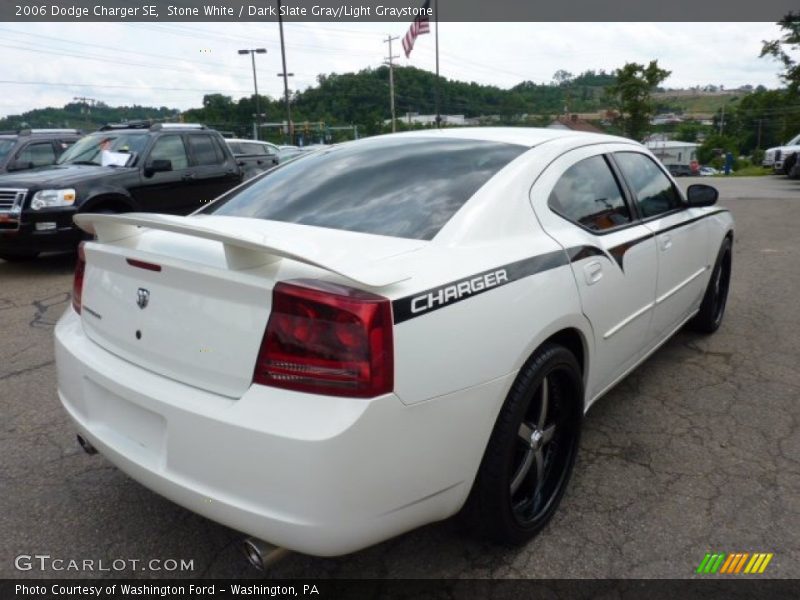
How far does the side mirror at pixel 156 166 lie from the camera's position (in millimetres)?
7684

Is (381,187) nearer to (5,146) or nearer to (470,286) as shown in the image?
(470,286)

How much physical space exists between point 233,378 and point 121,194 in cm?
642

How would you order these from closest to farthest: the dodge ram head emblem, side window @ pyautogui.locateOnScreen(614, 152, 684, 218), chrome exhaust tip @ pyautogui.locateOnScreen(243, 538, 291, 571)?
1. chrome exhaust tip @ pyautogui.locateOnScreen(243, 538, 291, 571)
2. the dodge ram head emblem
3. side window @ pyautogui.locateOnScreen(614, 152, 684, 218)

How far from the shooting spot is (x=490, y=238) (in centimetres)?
223

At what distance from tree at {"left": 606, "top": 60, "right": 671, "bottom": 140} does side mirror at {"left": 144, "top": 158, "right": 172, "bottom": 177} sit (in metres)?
36.2

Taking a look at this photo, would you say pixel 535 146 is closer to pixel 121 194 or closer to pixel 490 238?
pixel 490 238

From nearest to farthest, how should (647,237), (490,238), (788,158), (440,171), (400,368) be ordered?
(400,368)
(490,238)
(440,171)
(647,237)
(788,158)

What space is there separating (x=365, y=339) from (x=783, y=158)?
2530 cm

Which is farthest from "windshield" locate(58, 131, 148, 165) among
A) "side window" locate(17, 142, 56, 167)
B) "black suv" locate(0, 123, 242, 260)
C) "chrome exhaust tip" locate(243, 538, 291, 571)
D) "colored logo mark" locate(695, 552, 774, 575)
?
"colored logo mark" locate(695, 552, 774, 575)

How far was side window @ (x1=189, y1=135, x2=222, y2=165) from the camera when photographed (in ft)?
28.3

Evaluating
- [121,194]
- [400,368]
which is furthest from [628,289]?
[121,194]

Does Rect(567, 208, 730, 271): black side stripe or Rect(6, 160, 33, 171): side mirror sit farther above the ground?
Rect(6, 160, 33, 171): side mirror

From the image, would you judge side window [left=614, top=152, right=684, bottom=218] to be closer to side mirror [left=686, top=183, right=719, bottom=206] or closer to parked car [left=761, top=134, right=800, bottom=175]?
side mirror [left=686, top=183, right=719, bottom=206]

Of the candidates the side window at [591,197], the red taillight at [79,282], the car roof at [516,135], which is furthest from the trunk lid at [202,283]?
the car roof at [516,135]
